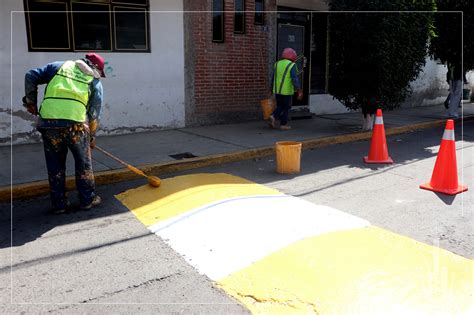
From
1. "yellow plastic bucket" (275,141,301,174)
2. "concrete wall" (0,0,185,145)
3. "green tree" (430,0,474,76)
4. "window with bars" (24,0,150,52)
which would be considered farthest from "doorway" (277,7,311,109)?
"yellow plastic bucket" (275,141,301,174)

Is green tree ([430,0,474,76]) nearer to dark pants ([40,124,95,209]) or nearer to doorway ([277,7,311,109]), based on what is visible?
doorway ([277,7,311,109])

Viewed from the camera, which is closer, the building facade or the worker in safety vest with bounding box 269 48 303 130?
the building facade

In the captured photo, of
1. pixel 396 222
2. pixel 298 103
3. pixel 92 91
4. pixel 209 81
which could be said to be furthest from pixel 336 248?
pixel 298 103

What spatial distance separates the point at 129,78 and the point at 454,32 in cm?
834

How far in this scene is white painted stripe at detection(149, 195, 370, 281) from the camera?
12.8 feet

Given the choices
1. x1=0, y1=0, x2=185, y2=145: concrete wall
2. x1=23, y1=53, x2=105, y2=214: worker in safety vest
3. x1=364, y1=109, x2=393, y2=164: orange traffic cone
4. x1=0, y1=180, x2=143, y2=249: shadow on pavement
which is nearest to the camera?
x1=0, y1=180, x2=143, y2=249: shadow on pavement

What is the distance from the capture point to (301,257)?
3.85 metres

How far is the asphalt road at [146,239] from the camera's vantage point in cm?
325

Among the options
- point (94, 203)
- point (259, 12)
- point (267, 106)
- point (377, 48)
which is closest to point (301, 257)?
point (94, 203)

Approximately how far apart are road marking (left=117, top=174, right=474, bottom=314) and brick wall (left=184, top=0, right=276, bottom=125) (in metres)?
4.84

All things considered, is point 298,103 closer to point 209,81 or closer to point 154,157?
point 209,81

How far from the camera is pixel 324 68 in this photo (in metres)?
12.6

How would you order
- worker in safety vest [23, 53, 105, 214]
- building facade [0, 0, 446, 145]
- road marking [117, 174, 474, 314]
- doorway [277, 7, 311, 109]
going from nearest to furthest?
road marking [117, 174, 474, 314]
worker in safety vest [23, 53, 105, 214]
building facade [0, 0, 446, 145]
doorway [277, 7, 311, 109]

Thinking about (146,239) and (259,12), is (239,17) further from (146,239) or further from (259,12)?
(146,239)
